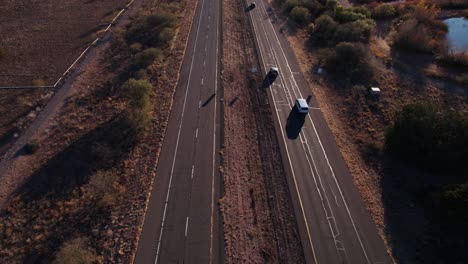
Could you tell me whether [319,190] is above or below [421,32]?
below

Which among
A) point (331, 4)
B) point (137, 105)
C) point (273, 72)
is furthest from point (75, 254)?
point (331, 4)

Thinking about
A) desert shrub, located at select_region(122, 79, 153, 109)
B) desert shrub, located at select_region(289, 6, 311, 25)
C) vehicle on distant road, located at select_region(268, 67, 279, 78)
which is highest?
desert shrub, located at select_region(289, 6, 311, 25)

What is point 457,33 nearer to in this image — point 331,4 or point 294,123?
point 331,4

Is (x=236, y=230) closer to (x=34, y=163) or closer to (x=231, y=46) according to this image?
(x=34, y=163)

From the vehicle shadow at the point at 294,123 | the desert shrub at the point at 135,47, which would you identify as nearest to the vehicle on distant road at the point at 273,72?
the vehicle shadow at the point at 294,123

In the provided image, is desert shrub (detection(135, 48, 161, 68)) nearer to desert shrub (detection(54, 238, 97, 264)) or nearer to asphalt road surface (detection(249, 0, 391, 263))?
asphalt road surface (detection(249, 0, 391, 263))

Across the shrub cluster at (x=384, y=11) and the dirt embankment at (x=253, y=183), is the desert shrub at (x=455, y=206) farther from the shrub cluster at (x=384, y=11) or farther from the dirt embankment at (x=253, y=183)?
the shrub cluster at (x=384, y=11)

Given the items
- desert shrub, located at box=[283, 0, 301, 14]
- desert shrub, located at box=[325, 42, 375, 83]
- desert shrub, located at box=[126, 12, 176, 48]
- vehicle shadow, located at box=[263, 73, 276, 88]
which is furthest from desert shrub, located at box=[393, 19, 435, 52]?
desert shrub, located at box=[126, 12, 176, 48]
